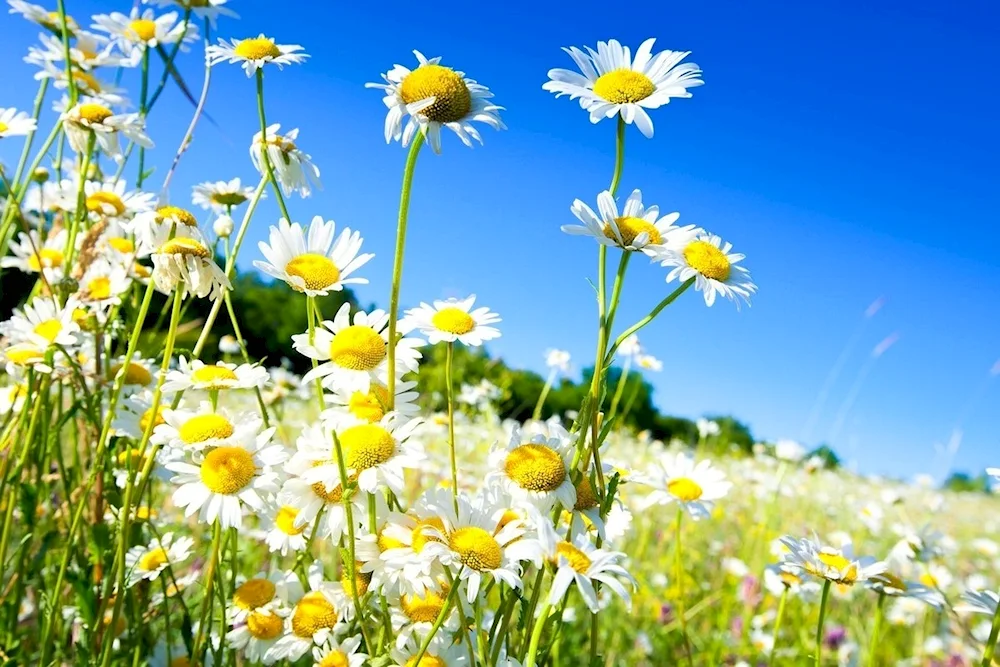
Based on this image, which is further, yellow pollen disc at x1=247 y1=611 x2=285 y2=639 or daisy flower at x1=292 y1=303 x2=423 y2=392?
yellow pollen disc at x1=247 y1=611 x2=285 y2=639

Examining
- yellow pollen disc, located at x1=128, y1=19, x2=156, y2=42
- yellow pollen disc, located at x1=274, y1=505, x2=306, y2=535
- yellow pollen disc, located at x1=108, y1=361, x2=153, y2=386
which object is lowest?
yellow pollen disc, located at x1=274, y1=505, x2=306, y2=535

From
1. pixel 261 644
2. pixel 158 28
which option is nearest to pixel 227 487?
pixel 261 644

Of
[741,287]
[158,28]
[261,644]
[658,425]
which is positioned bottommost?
[658,425]

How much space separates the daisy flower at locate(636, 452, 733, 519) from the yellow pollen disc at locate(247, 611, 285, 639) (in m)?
0.61

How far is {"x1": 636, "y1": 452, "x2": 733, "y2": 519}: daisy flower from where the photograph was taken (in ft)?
4.47

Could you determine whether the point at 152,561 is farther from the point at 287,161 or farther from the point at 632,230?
the point at 632,230

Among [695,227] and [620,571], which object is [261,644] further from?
[695,227]

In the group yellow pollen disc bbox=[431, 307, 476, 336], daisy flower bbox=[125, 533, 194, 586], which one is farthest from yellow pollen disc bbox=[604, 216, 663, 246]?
daisy flower bbox=[125, 533, 194, 586]

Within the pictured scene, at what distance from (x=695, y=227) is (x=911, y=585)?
783 millimetres

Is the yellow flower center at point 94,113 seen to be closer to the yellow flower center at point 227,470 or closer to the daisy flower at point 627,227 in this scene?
the yellow flower center at point 227,470

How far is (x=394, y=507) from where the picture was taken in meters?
1.11

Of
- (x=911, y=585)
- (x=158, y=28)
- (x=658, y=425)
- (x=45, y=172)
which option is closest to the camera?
(x=911, y=585)

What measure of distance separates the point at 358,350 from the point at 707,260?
466mm

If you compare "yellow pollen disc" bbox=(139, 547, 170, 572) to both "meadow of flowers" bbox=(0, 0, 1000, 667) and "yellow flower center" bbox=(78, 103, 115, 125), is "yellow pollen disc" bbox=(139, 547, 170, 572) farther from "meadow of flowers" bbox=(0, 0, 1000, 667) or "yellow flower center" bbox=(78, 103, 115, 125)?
"yellow flower center" bbox=(78, 103, 115, 125)
